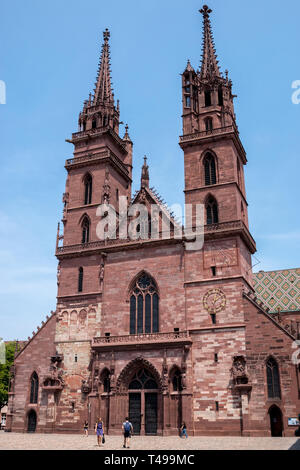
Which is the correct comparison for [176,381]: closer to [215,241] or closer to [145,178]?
[215,241]

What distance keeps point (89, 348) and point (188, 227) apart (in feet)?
35.6

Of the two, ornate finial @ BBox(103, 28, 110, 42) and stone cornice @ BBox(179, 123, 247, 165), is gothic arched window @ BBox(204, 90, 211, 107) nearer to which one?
stone cornice @ BBox(179, 123, 247, 165)

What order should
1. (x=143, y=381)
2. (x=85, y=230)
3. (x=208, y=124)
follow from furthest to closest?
(x=85, y=230) → (x=208, y=124) → (x=143, y=381)

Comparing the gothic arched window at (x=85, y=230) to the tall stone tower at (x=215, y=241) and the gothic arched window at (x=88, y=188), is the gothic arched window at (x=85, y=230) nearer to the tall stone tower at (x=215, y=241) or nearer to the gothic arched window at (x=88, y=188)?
the gothic arched window at (x=88, y=188)

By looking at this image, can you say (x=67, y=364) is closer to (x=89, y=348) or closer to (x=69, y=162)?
(x=89, y=348)

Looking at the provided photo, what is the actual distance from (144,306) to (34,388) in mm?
10007

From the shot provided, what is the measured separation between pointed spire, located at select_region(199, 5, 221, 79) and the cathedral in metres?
0.18

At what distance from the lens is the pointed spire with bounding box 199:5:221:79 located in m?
39.9

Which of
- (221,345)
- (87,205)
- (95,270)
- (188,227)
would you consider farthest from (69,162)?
(221,345)

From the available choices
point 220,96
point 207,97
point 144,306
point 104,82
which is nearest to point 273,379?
point 144,306

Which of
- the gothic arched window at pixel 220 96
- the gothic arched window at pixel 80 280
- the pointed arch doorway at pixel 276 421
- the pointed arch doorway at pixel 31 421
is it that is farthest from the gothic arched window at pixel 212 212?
the pointed arch doorway at pixel 31 421

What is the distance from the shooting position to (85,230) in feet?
126

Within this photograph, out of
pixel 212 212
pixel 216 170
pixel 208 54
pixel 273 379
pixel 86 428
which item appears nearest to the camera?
pixel 273 379

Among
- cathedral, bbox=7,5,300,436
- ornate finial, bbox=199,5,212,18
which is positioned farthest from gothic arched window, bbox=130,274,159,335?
ornate finial, bbox=199,5,212,18
